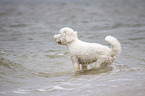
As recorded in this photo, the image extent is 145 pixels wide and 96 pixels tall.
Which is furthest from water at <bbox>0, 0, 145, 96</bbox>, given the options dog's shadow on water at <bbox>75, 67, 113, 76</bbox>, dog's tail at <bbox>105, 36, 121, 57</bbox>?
dog's tail at <bbox>105, 36, 121, 57</bbox>

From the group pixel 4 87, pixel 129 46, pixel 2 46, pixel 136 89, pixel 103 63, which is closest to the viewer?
pixel 136 89

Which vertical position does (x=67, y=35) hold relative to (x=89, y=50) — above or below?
above

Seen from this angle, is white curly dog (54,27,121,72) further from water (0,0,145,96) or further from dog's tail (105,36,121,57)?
water (0,0,145,96)

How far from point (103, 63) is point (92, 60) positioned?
38 cm

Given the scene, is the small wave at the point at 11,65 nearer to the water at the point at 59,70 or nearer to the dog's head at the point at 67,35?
the water at the point at 59,70

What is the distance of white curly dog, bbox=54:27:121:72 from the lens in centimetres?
762

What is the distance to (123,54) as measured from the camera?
10.4m

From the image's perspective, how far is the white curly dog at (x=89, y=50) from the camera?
762 centimetres

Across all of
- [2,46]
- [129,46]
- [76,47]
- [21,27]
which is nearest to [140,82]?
[76,47]

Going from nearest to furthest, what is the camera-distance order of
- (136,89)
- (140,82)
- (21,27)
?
(136,89) → (140,82) → (21,27)

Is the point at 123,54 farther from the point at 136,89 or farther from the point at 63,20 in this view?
the point at 63,20

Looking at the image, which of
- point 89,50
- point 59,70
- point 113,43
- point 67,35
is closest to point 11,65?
point 59,70

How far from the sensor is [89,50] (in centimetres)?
781

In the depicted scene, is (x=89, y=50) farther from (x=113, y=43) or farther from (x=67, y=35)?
(x=67, y=35)
